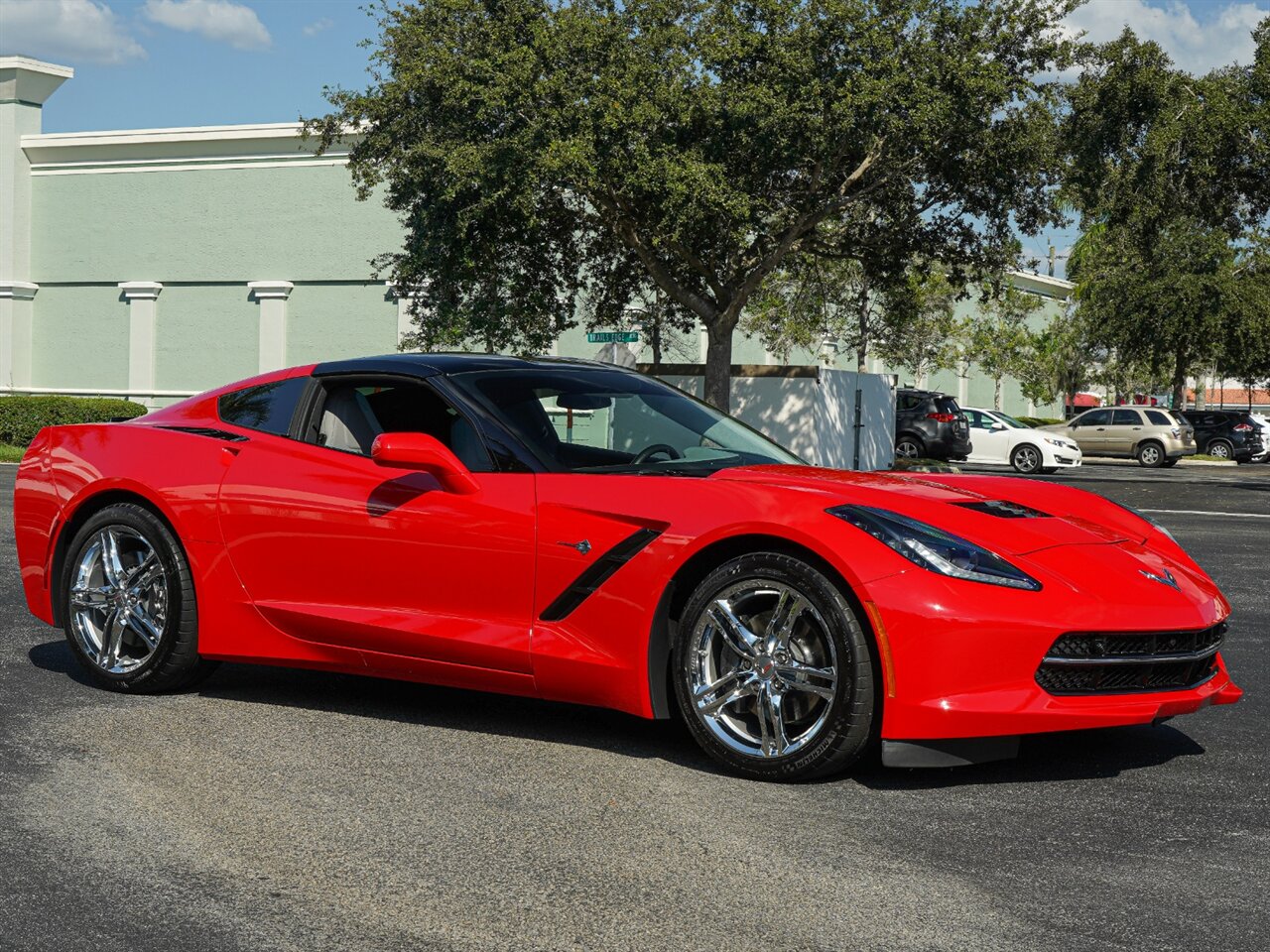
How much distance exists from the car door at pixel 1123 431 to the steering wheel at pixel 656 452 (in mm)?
38314

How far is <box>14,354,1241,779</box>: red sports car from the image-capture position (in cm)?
478

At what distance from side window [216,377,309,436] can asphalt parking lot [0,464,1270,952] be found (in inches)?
45.3

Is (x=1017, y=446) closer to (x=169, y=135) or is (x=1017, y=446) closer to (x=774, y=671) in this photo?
(x=169, y=135)

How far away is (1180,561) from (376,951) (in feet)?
11.2

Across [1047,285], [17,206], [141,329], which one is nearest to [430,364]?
[141,329]

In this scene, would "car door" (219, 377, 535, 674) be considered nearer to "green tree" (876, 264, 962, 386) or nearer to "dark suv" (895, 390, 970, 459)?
"dark suv" (895, 390, 970, 459)

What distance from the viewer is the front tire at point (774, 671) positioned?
189 inches

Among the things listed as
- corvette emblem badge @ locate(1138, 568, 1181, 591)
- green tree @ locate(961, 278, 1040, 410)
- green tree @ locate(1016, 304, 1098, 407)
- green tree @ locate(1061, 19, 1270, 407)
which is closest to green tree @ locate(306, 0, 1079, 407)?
green tree @ locate(1061, 19, 1270, 407)

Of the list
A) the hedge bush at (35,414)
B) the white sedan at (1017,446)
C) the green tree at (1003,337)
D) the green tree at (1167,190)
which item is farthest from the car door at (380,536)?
the green tree at (1003,337)

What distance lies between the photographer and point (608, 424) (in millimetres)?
5926

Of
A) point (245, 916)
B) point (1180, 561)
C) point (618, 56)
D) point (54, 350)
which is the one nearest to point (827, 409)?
point (618, 56)

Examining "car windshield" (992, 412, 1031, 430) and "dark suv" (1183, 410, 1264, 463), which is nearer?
"car windshield" (992, 412, 1031, 430)

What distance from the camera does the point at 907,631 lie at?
4695mm

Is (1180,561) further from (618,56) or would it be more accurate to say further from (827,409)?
(827,409)
